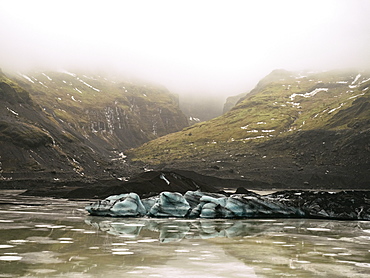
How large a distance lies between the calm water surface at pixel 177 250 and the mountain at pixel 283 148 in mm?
74368

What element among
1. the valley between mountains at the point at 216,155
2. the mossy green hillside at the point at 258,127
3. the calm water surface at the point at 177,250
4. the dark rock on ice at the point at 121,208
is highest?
the mossy green hillside at the point at 258,127

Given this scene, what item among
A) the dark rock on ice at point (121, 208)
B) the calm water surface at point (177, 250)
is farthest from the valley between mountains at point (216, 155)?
the calm water surface at point (177, 250)

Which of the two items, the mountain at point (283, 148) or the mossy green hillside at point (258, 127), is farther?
the mossy green hillside at point (258, 127)

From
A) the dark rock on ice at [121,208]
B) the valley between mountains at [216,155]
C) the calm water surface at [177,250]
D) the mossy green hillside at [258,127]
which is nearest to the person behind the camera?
the calm water surface at [177,250]

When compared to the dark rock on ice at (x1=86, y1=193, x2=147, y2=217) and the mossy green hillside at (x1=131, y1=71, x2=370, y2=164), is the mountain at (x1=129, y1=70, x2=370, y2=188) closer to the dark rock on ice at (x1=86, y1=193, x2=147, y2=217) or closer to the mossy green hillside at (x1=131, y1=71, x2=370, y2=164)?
the mossy green hillside at (x1=131, y1=71, x2=370, y2=164)

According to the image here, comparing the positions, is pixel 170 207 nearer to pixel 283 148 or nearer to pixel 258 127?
pixel 283 148

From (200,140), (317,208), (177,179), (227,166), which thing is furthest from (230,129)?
(317,208)

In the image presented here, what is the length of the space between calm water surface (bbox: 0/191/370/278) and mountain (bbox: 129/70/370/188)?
74.4 m

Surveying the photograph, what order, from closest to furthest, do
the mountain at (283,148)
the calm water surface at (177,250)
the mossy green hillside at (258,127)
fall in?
the calm water surface at (177,250) → the mountain at (283,148) → the mossy green hillside at (258,127)

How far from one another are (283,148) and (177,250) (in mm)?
119701

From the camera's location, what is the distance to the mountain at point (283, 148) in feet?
324

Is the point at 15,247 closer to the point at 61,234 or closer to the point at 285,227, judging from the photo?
the point at 61,234

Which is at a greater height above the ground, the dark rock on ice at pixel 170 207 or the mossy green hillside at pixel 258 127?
the mossy green hillside at pixel 258 127

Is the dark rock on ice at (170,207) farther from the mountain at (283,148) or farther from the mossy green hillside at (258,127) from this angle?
the mossy green hillside at (258,127)
